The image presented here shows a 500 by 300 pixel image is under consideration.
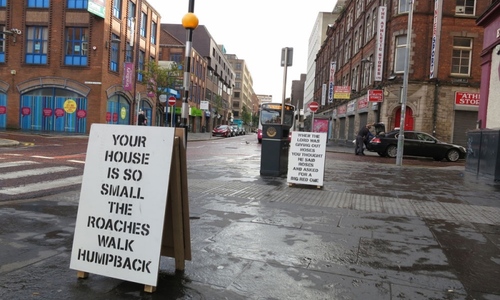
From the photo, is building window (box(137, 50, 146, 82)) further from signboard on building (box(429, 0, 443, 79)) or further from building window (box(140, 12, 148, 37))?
signboard on building (box(429, 0, 443, 79))

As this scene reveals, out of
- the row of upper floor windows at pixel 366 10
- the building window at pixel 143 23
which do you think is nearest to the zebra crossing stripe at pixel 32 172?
the row of upper floor windows at pixel 366 10

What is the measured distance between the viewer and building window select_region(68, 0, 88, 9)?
29.9 m

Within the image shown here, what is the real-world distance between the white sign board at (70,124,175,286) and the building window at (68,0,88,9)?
99.8 feet

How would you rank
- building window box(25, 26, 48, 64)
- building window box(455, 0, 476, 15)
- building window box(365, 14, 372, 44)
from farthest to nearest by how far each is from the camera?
building window box(365, 14, 372, 44), building window box(25, 26, 48, 64), building window box(455, 0, 476, 15)

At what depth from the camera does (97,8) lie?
93.0ft

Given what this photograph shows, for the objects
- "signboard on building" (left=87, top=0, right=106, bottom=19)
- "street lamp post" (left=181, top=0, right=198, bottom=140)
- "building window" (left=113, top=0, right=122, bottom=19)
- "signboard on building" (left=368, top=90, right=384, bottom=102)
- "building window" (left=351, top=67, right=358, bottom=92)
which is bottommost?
"street lamp post" (left=181, top=0, right=198, bottom=140)

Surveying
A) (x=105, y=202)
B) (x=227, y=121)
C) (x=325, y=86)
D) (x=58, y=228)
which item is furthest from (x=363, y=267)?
(x=227, y=121)

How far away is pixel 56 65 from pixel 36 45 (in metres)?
2.35

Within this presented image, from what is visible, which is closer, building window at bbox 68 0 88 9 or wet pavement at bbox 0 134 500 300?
wet pavement at bbox 0 134 500 300

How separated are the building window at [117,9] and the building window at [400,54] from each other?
21566mm

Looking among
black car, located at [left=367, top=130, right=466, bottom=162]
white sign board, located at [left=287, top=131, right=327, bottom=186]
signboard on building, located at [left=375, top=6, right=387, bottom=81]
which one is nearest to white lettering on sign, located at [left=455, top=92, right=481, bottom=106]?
signboard on building, located at [left=375, top=6, right=387, bottom=81]

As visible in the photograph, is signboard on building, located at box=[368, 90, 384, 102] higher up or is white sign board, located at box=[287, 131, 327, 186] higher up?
signboard on building, located at box=[368, 90, 384, 102]

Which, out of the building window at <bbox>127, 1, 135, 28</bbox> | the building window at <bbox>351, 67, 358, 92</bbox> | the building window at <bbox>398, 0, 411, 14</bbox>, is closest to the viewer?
the building window at <bbox>398, 0, 411, 14</bbox>

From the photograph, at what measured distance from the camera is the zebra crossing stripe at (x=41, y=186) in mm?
7141
